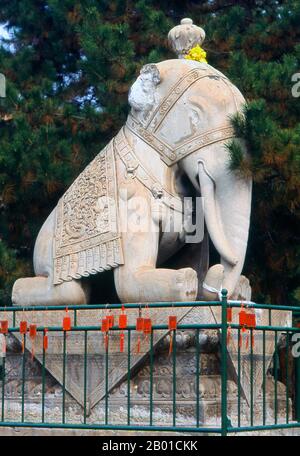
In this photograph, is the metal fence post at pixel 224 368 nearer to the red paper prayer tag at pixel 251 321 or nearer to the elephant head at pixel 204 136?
the red paper prayer tag at pixel 251 321

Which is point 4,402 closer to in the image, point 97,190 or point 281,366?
point 97,190

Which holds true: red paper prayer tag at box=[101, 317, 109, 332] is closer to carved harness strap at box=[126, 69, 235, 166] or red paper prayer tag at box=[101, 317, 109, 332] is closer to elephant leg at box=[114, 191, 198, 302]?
elephant leg at box=[114, 191, 198, 302]

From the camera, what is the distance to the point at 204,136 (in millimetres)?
8711

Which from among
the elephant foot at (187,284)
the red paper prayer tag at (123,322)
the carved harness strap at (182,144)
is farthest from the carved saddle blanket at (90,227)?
the red paper prayer tag at (123,322)

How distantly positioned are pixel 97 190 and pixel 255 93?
2035 millimetres

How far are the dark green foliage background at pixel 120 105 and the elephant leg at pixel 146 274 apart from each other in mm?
1000

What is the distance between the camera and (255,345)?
27.2 ft

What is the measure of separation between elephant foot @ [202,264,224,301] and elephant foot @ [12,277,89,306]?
934 mm

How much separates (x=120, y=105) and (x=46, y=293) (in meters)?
2.70

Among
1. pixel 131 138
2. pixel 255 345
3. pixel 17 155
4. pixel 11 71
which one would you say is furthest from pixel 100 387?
pixel 11 71

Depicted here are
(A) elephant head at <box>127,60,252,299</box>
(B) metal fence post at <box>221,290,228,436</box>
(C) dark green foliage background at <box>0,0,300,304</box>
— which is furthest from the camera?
(C) dark green foliage background at <box>0,0,300,304</box>

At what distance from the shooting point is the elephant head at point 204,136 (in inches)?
340

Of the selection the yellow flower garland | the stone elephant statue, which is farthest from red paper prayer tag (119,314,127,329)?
the yellow flower garland

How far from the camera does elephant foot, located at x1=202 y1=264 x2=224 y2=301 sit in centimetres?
834
